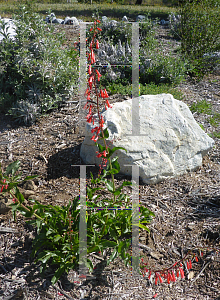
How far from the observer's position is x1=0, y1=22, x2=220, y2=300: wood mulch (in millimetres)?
2520

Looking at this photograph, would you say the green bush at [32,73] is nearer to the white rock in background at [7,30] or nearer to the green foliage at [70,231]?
the white rock in background at [7,30]

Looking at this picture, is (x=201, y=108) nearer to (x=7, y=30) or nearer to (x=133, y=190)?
(x=133, y=190)

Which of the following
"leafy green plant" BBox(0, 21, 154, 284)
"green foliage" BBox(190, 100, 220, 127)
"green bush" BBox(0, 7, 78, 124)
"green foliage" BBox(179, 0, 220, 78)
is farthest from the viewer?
"green foliage" BBox(179, 0, 220, 78)

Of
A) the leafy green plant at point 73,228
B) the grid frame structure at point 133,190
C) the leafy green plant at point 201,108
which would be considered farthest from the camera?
the leafy green plant at point 201,108

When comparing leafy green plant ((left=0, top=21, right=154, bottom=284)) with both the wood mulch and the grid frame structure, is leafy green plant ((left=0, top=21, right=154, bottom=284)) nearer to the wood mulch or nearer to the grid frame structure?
the grid frame structure

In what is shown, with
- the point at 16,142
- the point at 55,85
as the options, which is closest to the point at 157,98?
the point at 55,85

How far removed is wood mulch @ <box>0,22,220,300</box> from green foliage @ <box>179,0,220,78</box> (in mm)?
3225

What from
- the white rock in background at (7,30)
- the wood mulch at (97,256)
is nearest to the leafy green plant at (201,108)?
the wood mulch at (97,256)

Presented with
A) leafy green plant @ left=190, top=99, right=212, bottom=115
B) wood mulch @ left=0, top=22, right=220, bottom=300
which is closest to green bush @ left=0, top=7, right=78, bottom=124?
wood mulch @ left=0, top=22, right=220, bottom=300

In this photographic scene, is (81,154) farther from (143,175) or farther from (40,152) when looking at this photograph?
(143,175)

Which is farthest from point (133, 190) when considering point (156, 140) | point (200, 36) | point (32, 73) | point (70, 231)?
point (200, 36)

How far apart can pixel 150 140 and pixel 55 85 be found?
210cm

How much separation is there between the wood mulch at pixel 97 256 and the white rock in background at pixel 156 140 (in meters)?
0.17

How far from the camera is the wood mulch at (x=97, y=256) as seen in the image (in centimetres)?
252
